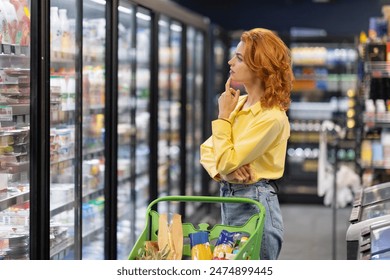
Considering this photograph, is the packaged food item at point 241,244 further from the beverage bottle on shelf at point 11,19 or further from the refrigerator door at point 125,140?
the refrigerator door at point 125,140

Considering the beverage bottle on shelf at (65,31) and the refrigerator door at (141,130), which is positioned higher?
the beverage bottle on shelf at (65,31)

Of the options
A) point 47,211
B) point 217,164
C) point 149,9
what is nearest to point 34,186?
→ point 47,211

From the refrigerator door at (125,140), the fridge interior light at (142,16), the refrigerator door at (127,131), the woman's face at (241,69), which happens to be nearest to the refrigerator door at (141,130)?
the refrigerator door at (127,131)

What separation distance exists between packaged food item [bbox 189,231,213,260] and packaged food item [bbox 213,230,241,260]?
0.03 meters

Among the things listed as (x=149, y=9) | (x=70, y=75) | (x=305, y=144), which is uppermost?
(x=149, y=9)

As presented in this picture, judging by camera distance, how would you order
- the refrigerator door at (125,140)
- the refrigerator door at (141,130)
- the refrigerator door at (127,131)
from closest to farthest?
the refrigerator door at (127,131) → the refrigerator door at (125,140) → the refrigerator door at (141,130)

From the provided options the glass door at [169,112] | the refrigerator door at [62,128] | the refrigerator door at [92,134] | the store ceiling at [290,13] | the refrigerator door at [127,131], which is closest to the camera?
the refrigerator door at [62,128]

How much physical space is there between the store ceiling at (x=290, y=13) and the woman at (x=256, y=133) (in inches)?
372

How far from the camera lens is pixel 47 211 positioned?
4.21 metres

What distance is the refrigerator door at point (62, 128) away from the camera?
505cm

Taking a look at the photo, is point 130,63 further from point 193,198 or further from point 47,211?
point 193,198

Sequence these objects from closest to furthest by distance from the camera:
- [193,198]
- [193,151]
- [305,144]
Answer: [193,198] < [193,151] < [305,144]

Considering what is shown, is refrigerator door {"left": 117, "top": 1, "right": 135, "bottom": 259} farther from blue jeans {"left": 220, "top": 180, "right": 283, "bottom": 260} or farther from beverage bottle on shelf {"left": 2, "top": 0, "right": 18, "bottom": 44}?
blue jeans {"left": 220, "top": 180, "right": 283, "bottom": 260}
